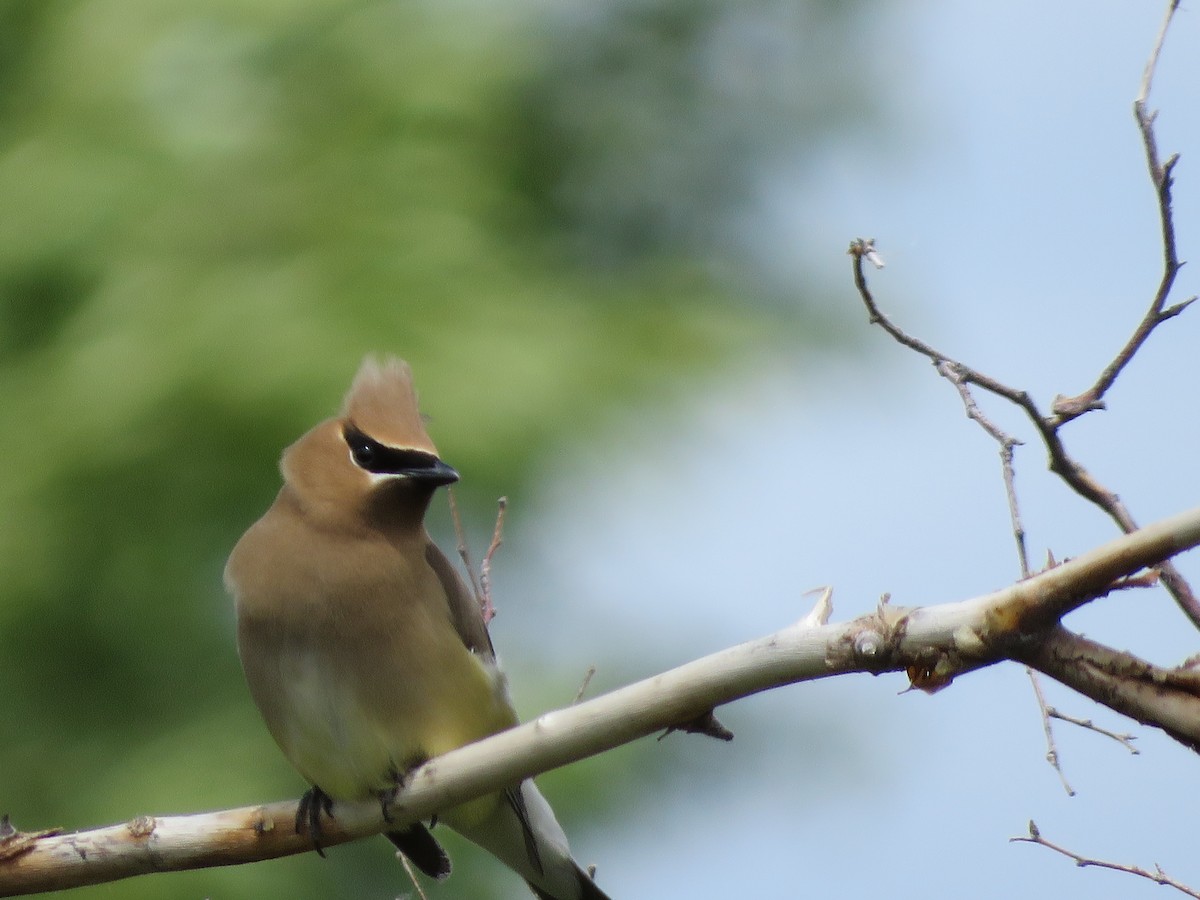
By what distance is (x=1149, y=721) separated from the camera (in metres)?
2.24

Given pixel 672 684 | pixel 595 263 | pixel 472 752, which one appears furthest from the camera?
pixel 595 263

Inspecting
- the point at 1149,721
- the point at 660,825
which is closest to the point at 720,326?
the point at 660,825

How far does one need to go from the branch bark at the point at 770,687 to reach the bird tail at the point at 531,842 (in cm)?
58

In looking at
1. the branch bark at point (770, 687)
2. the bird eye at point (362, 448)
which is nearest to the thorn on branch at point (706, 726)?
the branch bark at point (770, 687)

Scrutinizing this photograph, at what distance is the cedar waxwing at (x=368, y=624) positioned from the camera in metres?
3.54

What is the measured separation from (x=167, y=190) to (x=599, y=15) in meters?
3.69

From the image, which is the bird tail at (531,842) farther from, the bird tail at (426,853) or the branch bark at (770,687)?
the branch bark at (770,687)

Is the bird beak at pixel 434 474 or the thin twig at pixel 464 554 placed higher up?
the bird beak at pixel 434 474

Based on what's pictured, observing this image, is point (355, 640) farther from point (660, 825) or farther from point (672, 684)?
point (660, 825)

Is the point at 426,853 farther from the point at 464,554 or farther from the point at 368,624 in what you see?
the point at 464,554

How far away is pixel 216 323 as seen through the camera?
743 cm

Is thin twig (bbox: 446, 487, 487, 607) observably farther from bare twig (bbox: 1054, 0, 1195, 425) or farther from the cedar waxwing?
bare twig (bbox: 1054, 0, 1195, 425)

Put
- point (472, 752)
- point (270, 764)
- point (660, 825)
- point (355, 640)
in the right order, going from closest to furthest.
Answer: point (472, 752)
point (355, 640)
point (270, 764)
point (660, 825)

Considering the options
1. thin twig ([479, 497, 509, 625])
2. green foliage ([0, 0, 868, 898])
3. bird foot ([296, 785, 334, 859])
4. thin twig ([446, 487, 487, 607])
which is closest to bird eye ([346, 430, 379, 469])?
thin twig ([446, 487, 487, 607])
